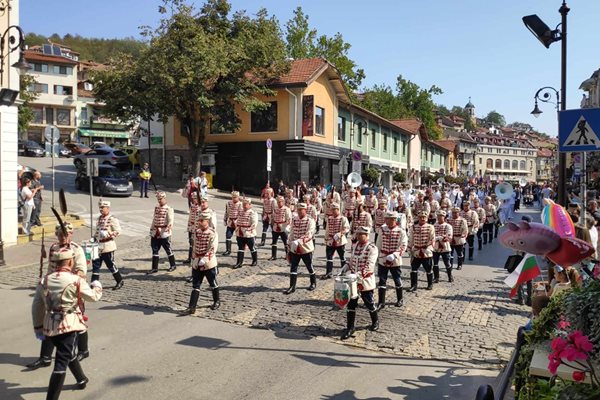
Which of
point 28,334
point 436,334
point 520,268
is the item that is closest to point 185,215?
point 28,334

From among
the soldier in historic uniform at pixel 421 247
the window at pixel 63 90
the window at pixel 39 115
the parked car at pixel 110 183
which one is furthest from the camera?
the window at pixel 63 90

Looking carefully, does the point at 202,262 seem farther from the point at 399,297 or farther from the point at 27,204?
the point at 27,204

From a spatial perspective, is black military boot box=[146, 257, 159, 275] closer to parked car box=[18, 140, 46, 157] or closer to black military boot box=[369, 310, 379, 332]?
black military boot box=[369, 310, 379, 332]

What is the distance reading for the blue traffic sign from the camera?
20.8 ft

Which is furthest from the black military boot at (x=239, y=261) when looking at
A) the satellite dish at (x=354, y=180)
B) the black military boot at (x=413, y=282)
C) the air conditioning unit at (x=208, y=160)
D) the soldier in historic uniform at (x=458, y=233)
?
the air conditioning unit at (x=208, y=160)

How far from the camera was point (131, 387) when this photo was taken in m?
6.24

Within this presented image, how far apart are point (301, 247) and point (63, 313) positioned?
609cm

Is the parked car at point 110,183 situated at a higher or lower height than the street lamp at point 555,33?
lower

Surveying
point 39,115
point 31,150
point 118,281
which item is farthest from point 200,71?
point 39,115

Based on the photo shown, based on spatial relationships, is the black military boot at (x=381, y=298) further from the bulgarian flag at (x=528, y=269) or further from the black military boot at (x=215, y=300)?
the bulgarian flag at (x=528, y=269)

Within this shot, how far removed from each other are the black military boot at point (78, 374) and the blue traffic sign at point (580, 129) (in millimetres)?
6687

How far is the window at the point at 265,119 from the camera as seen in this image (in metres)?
33.4

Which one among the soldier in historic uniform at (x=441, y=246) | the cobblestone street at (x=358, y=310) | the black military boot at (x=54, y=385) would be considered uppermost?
the soldier in historic uniform at (x=441, y=246)

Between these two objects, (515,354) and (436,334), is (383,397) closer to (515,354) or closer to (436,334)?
(515,354)
